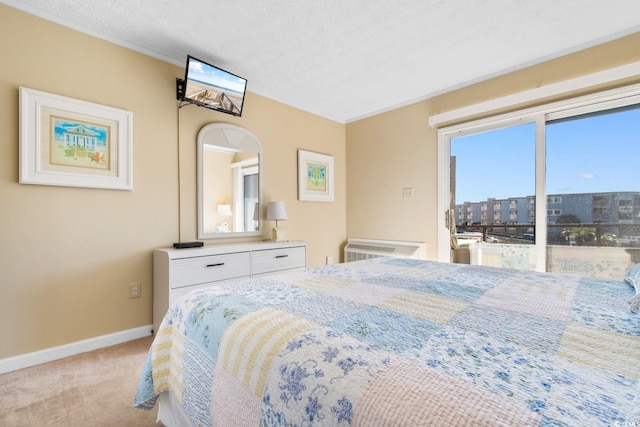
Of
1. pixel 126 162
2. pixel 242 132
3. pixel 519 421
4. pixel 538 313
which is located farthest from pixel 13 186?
pixel 538 313

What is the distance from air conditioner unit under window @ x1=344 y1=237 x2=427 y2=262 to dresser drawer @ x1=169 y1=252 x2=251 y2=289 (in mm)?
1771

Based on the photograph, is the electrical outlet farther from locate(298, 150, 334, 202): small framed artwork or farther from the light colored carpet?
locate(298, 150, 334, 202): small framed artwork

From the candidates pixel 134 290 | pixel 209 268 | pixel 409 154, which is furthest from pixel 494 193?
pixel 134 290

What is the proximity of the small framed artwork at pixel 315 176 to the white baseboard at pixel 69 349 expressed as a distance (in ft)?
7.36

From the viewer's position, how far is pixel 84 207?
2.28 metres

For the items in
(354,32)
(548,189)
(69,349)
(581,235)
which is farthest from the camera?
(548,189)

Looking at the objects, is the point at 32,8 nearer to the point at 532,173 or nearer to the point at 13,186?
the point at 13,186

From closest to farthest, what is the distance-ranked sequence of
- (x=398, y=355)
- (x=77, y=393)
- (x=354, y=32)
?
(x=398, y=355), (x=77, y=393), (x=354, y=32)

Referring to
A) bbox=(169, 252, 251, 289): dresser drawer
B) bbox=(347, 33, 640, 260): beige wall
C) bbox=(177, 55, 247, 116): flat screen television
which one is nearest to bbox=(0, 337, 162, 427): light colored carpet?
bbox=(169, 252, 251, 289): dresser drawer

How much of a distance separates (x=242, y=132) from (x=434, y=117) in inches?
87.5

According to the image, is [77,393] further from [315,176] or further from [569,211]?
[569,211]

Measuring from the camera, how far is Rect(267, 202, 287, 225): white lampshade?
10.8ft

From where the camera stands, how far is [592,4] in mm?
2049

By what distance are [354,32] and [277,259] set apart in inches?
86.5
